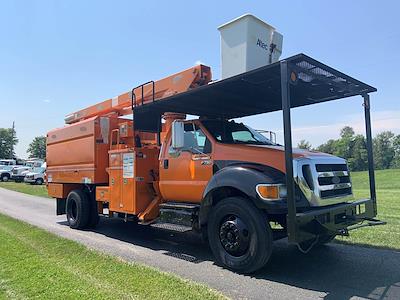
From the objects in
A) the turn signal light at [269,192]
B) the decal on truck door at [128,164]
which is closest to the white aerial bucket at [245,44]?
the turn signal light at [269,192]

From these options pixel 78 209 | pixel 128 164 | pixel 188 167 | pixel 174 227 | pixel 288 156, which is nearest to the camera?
pixel 288 156

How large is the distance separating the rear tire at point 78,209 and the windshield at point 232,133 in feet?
14.7

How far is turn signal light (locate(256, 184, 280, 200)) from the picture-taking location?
5.39 meters

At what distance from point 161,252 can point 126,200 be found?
1.60m

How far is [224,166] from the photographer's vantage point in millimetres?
6453

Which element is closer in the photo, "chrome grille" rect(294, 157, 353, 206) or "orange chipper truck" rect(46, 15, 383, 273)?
"orange chipper truck" rect(46, 15, 383, 273)

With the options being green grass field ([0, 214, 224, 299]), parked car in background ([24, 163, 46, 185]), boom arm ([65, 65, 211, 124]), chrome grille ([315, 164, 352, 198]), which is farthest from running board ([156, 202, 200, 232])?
parked car in background ([24, 163, 46, 185])

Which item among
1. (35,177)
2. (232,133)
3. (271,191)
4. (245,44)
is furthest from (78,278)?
(35,177)

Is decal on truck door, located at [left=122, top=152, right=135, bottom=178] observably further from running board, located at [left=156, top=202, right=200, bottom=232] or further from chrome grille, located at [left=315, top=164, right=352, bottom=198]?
chrome grille, located at [left=315, top=164, right=352, bottom=198]

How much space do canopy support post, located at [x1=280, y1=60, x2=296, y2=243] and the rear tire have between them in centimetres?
627

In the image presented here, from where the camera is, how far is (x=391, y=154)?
98.8 metres

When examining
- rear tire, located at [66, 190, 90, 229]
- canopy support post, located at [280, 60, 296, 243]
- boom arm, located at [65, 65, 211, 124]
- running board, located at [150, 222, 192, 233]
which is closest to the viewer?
canopy support post, located at [280, 60, 296, 243]

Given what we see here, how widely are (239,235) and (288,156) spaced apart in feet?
4.51

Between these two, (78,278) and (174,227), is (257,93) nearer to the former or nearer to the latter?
(174,227)
